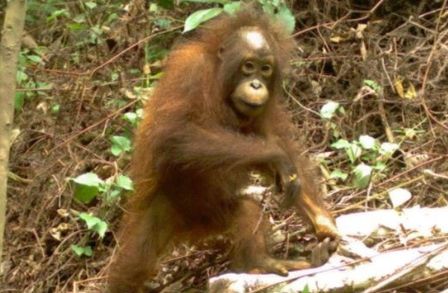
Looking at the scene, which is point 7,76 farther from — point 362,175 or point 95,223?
point 362,175

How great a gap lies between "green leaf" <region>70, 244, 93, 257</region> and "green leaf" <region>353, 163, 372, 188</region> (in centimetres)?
139

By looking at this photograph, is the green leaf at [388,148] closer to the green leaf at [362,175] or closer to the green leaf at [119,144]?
the green leaf at [362,175]

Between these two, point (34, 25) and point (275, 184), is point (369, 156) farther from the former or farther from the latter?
point (34, 25)

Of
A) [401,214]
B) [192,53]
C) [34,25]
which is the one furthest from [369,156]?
[34,25]

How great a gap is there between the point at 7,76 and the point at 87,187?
156 centimetres

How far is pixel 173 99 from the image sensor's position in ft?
13.8

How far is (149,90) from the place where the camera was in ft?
18.2

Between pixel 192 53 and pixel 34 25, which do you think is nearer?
pixel 192 53

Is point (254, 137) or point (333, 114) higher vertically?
point (254, 137)

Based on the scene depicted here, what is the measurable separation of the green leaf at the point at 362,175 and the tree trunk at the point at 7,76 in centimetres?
201

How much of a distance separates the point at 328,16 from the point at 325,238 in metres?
2.29

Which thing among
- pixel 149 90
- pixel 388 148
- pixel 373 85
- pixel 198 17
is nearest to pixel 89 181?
pixel 198 17

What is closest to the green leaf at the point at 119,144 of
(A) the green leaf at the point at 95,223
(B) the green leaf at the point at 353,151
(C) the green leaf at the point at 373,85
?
(A) the green leaf at the point at 95,223

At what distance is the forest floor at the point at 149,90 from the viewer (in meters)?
4.80
